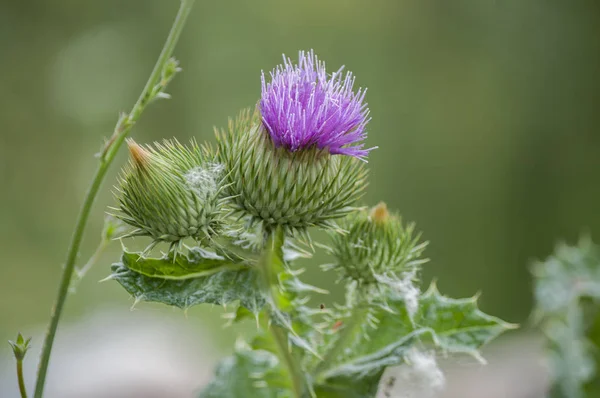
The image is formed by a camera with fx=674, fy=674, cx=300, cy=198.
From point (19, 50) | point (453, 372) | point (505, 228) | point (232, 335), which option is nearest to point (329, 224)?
point (453, 372)

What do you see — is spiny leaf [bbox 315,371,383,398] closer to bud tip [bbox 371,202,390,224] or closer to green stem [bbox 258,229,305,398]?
green stem [bbox 258,229,305,398]

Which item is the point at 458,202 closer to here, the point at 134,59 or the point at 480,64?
the point at 480,64

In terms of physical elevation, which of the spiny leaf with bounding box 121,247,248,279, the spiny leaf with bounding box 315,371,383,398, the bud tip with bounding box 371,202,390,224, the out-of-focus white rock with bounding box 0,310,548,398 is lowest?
the spiny leaf with bounding box 315,371,383,398

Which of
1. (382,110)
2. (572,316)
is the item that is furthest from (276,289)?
(382,110)

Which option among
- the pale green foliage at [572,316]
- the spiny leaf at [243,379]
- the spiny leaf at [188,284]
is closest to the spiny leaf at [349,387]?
the spiny leaf at [243,379]

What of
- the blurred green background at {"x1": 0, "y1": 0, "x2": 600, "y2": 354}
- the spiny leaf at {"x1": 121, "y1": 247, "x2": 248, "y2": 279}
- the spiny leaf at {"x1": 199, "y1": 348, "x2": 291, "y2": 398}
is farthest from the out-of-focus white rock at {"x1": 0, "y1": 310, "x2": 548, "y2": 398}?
the spiny leaf at {"x1": 121, "y1": 247, "x2": 248, "y2": 279}

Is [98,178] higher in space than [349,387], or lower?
higher

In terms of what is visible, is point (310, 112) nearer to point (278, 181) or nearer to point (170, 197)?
point (278, 181)
